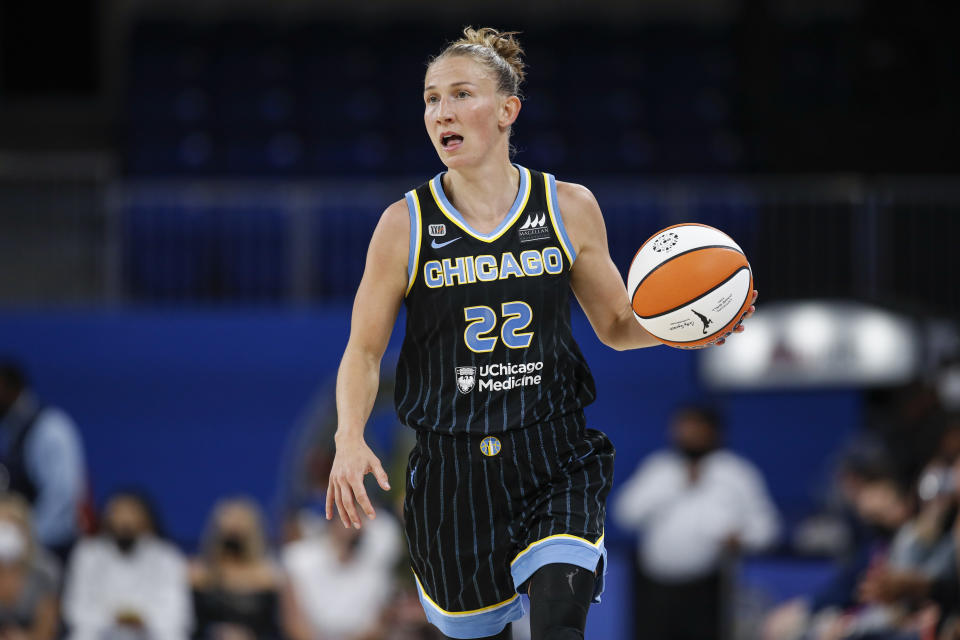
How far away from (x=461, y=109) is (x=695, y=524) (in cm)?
644

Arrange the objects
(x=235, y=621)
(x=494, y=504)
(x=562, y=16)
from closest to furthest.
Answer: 1. (x=494, y=504)
2. (x=235, y=621)
3. (x=562, y=16)

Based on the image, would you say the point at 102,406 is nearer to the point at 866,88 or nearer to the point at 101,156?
the point at 101,156

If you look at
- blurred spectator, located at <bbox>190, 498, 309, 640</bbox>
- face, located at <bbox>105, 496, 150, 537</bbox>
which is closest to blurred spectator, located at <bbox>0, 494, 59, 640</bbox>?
face, located at <bbox>105, 496, 150, 537</bbox>

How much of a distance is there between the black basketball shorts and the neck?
0.71 metres

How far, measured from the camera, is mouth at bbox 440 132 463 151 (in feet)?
13.8

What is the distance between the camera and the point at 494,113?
425 centimetres

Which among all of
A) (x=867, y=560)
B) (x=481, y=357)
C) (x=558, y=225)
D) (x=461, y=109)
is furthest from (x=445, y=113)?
(x=867, y=560)

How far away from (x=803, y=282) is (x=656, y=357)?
1449 mm

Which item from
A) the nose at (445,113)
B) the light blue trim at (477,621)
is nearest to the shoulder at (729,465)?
the light blue trim at (477,621)

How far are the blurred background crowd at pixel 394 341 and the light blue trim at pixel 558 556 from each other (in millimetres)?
3276

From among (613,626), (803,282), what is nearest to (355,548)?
(613,626)

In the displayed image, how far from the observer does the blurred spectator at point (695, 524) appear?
997cm

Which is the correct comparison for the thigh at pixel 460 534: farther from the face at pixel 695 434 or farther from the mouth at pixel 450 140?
the face at pixel 695 434

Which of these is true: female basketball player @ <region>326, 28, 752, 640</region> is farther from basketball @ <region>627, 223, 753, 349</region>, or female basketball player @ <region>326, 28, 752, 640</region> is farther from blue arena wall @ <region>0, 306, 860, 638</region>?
blue arena wall @ <region>0, 306, 860, 638</region>
